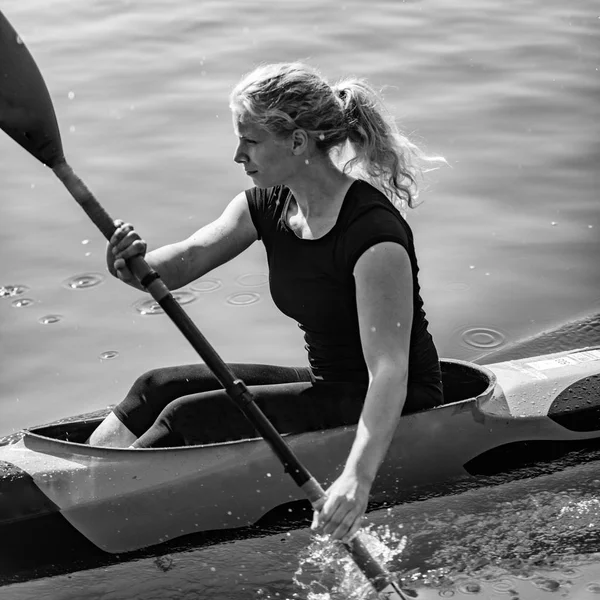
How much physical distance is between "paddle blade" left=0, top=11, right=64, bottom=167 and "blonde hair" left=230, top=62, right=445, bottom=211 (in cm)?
51

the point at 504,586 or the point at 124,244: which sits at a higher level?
the point at 124,244

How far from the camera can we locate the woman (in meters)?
2.86

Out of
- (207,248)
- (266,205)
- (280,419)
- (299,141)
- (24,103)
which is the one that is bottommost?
(280,419)

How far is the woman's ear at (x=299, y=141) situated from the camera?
3033mm

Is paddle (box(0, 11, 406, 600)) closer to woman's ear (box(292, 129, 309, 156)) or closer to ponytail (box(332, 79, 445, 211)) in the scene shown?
woman's ear (box(292, 129, 309, 156))

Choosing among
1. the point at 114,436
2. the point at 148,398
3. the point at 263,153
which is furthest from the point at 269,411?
the point at 263,153

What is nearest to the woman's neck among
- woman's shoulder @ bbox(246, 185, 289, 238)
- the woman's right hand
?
woman's shoulder @ bbox(246, 185, 289, 238)

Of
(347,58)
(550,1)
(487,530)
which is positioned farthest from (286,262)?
(550,1)

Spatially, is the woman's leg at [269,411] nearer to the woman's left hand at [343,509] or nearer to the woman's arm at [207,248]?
the woman's arm at [207,248]

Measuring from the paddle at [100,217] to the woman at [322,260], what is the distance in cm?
12

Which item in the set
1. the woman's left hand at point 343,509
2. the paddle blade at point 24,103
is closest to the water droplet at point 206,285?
the paddle blade at point 24,103

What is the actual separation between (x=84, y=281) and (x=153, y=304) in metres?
0.41

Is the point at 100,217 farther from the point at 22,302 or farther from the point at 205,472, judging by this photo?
the point at 22,302

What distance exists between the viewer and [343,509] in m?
2.58
